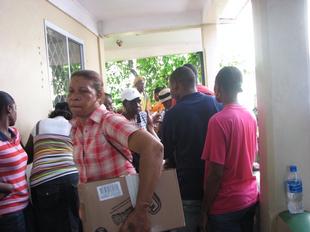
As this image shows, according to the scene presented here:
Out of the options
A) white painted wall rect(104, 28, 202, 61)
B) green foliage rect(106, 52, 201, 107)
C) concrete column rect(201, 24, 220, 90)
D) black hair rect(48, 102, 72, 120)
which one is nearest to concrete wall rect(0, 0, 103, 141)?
black hair rect(48, 102, 72, 120)

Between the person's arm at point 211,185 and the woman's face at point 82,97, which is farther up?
the woman's face at point 82,97

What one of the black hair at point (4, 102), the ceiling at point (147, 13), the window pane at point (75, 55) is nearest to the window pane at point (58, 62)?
the window pane at point (75, 55)

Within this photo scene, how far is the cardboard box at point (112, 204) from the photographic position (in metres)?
1.35

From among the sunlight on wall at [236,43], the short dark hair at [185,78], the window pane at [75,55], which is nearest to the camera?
the short dark hair at [185,78]

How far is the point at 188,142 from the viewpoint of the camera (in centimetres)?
212

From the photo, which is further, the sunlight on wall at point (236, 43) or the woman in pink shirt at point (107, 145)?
the sunlight on wall at point (236, 43)

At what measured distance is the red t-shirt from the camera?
6.18ft

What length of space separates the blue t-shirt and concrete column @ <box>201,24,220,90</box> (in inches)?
183

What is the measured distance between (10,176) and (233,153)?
4.41 ft

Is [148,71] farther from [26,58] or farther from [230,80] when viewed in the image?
[230,80]

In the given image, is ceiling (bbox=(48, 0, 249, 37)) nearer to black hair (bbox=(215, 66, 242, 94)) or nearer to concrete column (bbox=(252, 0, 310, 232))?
black hair (bbox=(215, 66, 242, 94))

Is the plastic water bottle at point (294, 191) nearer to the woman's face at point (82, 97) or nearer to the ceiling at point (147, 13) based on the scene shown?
the woman's face at point (82, 97)

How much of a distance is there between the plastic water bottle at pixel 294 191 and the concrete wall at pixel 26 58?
2273mm

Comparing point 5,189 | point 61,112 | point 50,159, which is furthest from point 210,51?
point 5,189
